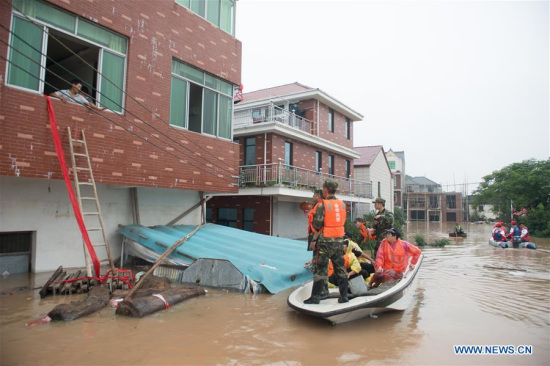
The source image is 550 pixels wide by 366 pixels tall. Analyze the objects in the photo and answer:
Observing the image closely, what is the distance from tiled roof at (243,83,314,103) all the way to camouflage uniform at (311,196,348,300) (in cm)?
1569

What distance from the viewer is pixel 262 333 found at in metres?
4.83

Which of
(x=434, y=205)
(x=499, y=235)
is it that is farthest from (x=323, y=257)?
(x=434, y=205)

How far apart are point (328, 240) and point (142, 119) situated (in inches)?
231

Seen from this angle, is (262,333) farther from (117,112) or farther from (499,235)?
(499,235)

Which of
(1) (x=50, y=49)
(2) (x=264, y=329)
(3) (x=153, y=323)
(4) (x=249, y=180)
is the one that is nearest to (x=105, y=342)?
(3) (x=153, y=323)

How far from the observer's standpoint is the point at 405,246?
6531mm

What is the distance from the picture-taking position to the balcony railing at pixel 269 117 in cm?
1819

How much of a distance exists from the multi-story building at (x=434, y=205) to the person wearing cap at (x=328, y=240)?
172 ft

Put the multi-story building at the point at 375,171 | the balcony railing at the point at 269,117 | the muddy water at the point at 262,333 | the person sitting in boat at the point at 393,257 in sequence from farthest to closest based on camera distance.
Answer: the multi-story building at the point at 375,171 → the balcony railing at the point at 269,117 → the person sitting in boat at the point at 393,257 → the muddy water at the point at 262,333

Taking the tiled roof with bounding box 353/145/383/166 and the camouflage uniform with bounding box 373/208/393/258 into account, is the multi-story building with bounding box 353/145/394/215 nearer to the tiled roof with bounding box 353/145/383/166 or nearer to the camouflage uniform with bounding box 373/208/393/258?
the tiled roof with bounding box 353/145/383/166

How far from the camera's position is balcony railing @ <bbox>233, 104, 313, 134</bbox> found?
716 inches

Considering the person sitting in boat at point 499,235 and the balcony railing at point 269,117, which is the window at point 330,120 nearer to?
the balcony railing at point 269,117

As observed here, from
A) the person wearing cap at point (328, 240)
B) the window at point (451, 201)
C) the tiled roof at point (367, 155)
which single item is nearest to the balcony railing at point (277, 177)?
the person wearing cap at point (328, 240)

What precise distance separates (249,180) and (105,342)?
12602 millimetres
